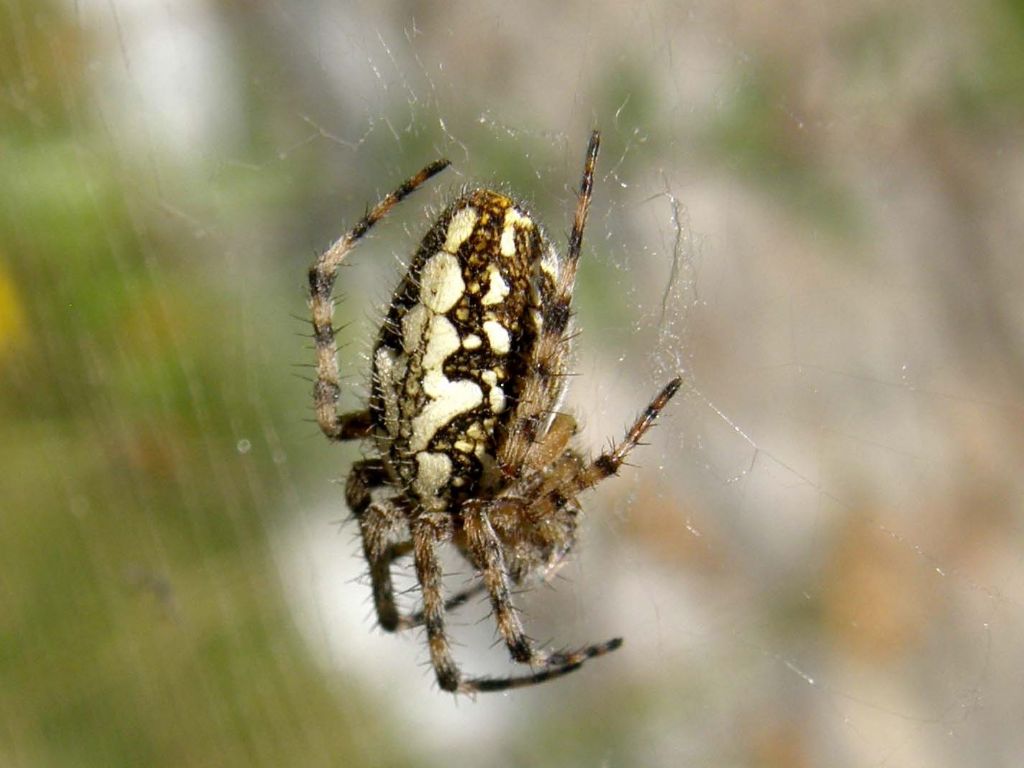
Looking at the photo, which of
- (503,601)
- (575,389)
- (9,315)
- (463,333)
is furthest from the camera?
(9,315)

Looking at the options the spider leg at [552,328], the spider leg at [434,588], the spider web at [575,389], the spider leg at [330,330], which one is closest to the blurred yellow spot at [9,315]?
the spider web at [575,389]

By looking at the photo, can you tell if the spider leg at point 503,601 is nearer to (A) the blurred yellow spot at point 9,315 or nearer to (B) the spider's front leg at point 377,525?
(B) the spider's front leg at point 377,525

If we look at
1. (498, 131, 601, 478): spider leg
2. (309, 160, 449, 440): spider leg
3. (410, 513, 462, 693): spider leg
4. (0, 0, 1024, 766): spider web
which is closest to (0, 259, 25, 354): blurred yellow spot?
(0, 0, 1024, 766): spider web

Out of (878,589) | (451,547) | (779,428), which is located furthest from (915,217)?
(451,547)

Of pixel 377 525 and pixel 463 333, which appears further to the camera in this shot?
pixel 377 525

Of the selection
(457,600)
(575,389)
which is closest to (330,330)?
(457,600)

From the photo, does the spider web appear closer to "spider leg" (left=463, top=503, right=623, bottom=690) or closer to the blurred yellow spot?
the blurred yellow spot

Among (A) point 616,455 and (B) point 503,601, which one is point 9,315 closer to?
(B) point 503,601
